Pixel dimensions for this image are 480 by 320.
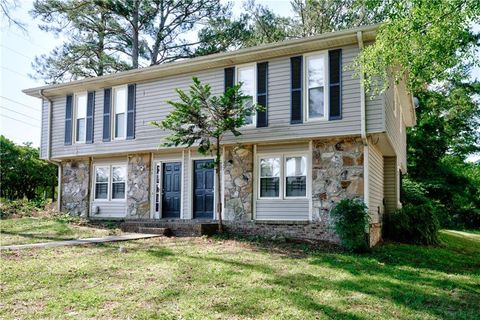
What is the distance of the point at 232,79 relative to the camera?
10820mm

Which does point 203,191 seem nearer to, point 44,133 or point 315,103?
point 315,103

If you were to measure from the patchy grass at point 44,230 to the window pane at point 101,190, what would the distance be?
41.4 inches

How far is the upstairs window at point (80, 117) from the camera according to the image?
13.1m

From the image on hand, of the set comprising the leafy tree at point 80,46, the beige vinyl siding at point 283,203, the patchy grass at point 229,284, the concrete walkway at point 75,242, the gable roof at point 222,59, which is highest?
the leafy tree at point 80,46

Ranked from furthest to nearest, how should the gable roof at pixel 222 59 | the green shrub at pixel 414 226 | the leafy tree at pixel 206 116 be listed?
1. the green shrub at pixel 414 226
2. the leafy tree at pixel 206 116
3. the gable roof at pixel 222 59

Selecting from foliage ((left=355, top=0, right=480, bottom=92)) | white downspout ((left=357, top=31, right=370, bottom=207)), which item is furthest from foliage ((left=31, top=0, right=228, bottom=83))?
foliage ((left=355, top=0, right=480, bottom=92))

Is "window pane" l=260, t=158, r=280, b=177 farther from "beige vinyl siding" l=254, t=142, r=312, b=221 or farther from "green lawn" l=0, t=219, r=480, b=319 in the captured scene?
"green lawn" l=0, t=219, r=480, b=319

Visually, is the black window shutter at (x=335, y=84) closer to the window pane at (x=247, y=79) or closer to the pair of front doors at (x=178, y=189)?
the window pane at (x=247, y=79)

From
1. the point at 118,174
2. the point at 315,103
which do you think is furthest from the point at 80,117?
the point at 315,103

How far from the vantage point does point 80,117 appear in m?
13.1

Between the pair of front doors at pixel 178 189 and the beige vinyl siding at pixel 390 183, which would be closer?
the pair of front doors at pixel 178 189

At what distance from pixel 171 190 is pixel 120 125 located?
2.60 m

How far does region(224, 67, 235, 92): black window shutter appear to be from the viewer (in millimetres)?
10805

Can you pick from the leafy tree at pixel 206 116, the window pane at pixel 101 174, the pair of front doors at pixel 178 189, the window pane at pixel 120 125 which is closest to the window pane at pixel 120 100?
the window pane at pixel 120 125
